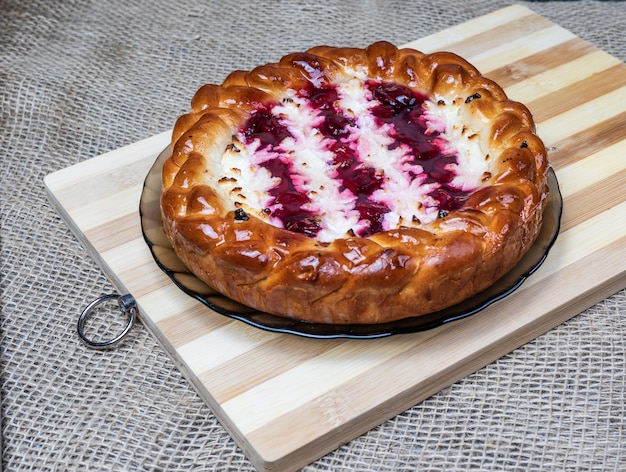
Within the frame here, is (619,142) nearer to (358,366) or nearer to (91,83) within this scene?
(358,366)

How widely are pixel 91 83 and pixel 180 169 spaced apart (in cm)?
120

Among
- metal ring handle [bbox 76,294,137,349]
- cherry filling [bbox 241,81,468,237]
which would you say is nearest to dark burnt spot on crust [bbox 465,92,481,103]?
cherry filling [bbox 241,81,468,237]

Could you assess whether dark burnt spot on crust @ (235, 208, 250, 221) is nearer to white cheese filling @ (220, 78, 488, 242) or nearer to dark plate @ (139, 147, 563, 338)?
white cheese filling @ (220, 78, 488, 242)

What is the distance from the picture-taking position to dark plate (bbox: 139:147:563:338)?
1.96 metres

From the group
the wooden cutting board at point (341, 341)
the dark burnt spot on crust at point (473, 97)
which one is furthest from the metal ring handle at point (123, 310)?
the dark burnt spot on crust at point (473, 97)

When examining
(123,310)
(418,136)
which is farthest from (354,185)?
(123,310)

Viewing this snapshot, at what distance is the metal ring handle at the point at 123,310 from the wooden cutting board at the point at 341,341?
0.03 m

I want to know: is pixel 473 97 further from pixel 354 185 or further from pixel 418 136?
pixel 354 185

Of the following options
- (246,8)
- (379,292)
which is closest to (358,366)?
(379,292)

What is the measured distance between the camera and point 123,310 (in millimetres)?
2258

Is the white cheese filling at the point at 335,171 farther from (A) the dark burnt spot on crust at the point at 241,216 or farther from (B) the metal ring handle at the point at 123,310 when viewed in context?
(B) the metal ring handle at the point at 123,310

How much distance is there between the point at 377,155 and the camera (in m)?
2.32

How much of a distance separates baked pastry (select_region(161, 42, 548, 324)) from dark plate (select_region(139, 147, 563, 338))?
2cm

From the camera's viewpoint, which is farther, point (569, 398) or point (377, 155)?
point (377, 155)
